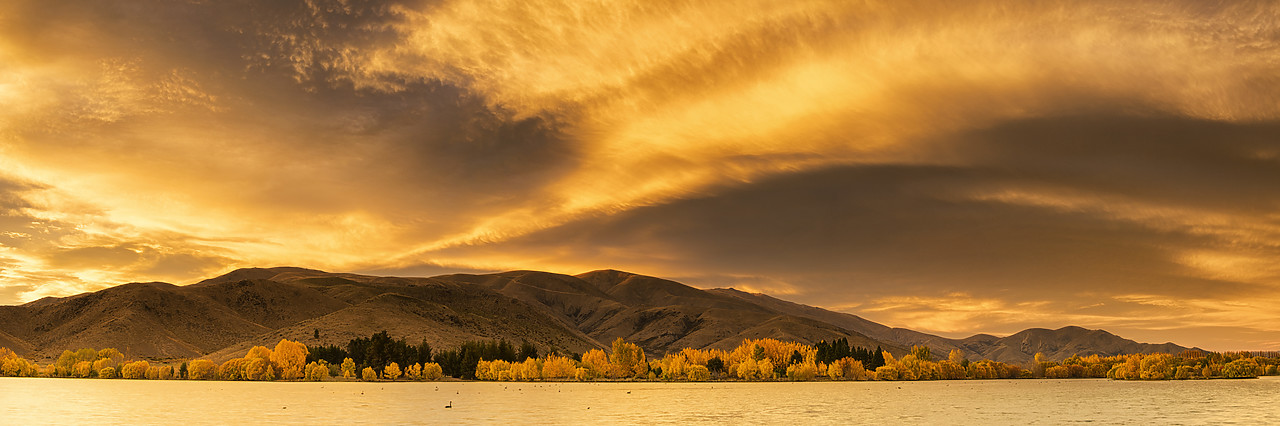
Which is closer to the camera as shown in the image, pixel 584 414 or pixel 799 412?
pixel 584 414

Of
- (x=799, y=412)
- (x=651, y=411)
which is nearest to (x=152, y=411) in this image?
(x=651, y=411)

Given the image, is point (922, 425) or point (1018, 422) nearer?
point (922, 425)

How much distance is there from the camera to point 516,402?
519ft

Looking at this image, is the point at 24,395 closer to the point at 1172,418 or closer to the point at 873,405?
the point at 873,405

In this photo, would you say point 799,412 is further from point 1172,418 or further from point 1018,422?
point 1172,418

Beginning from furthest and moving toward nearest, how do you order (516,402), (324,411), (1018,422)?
(516,402)
(324,411)
(1018,422)

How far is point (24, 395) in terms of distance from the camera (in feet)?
549

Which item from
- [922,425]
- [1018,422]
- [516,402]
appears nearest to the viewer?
[922,425]

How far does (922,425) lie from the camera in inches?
4397

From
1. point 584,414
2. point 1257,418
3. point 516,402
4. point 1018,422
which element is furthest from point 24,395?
point 1257,418

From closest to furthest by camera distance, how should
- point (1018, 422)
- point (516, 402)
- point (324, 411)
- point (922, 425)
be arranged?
1. point (922, 425)
2. point (1018, 422)
3. point (324, 411)
4. point (516, 402)

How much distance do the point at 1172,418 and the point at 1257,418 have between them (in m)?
11.2

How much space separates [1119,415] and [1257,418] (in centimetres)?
1668

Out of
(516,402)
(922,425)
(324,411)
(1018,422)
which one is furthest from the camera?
(516,402)
